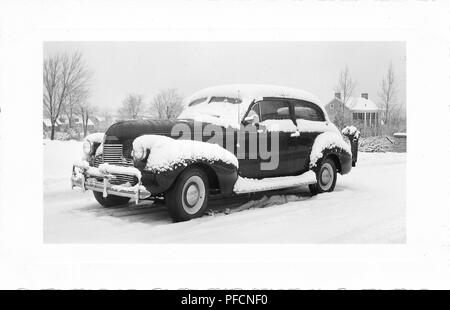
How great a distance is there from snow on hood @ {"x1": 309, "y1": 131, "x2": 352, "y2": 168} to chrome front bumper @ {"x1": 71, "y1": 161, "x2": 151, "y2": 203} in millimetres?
2062

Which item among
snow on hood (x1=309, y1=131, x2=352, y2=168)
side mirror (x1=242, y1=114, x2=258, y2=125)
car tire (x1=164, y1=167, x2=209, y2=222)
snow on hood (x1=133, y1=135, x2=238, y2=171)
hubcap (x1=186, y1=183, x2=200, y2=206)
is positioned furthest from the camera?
snow on hood (x1=309, y1=131, x2=352, y2=168)

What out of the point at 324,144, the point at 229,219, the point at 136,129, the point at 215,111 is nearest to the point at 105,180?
the point at 136,129

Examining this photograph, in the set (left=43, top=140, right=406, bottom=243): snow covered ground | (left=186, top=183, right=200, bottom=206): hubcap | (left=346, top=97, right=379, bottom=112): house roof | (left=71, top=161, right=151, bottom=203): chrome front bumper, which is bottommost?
(left=43, top=140, right=406, bottom=243): snow covered ground

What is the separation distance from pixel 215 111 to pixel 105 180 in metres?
1.32

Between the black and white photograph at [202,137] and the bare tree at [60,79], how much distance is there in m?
0.01

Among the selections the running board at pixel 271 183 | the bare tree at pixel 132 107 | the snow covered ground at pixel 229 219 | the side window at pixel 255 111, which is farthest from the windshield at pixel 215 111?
the snow covered ground at pixel 229 219

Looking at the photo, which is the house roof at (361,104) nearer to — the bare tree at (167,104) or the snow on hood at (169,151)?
the snow on hood at (169,151)

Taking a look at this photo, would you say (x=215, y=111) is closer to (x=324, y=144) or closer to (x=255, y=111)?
(x=255, y=111)

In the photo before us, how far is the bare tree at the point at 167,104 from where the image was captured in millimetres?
4805

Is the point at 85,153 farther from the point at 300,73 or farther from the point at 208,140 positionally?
the point at 300,73

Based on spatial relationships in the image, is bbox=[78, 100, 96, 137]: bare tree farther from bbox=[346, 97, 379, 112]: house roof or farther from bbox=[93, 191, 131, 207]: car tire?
bbox=[346, 97, 379, 112]: house roof

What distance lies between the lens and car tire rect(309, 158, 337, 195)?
5.57 meters

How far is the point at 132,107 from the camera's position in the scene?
187 inches

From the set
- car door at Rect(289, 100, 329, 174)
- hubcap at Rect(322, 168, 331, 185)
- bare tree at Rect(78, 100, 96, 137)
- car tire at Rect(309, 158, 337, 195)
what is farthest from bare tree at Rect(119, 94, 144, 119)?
hubcap at Rect(322, 168, 331, 185)
